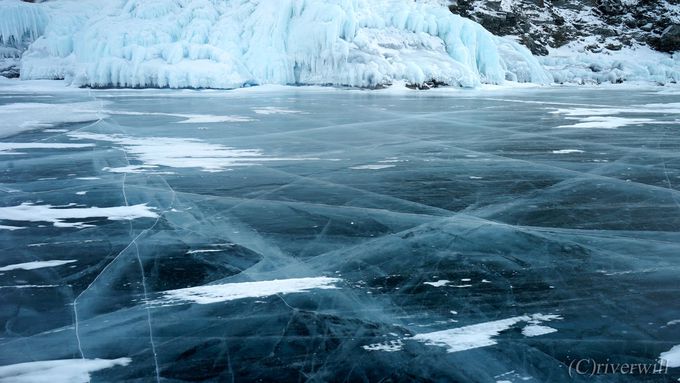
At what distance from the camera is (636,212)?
4.19 meters

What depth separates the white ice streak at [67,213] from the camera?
13.2 feet

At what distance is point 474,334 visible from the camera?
2.32 metres

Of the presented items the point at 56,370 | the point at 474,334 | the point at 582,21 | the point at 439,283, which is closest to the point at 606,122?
the point at 439,283

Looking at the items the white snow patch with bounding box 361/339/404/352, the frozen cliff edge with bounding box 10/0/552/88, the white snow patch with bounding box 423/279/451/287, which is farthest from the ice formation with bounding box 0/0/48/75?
the white snow patch with bounding box 361/339/404/352

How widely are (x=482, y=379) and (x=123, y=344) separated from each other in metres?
1.45

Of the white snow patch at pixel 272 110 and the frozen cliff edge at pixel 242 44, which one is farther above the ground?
the frozen cliff edge at pixel 242 44

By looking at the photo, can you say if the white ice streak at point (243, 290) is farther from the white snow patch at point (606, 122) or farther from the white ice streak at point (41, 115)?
the white snow patch at point (606, 122)

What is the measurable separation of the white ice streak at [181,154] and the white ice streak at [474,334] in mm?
3925

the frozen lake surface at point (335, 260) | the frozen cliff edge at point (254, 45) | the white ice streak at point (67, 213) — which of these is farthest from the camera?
the frozen cliff edge at point (254, 45)

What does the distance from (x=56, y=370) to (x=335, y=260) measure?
1611 millimetres

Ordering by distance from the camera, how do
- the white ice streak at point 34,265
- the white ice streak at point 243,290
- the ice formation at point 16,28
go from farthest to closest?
the ice formation at point 16,28 < the white ice streak at point 34,265 < the white ice streak at point 243,290

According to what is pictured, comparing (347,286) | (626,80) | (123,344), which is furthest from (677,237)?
(626,80)

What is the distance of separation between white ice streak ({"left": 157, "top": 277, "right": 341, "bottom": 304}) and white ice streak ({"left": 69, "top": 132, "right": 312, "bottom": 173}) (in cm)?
307

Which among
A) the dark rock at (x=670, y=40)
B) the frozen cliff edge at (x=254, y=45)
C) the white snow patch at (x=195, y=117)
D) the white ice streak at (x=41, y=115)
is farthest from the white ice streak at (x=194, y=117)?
the dark rock at (x=670, y=40)
